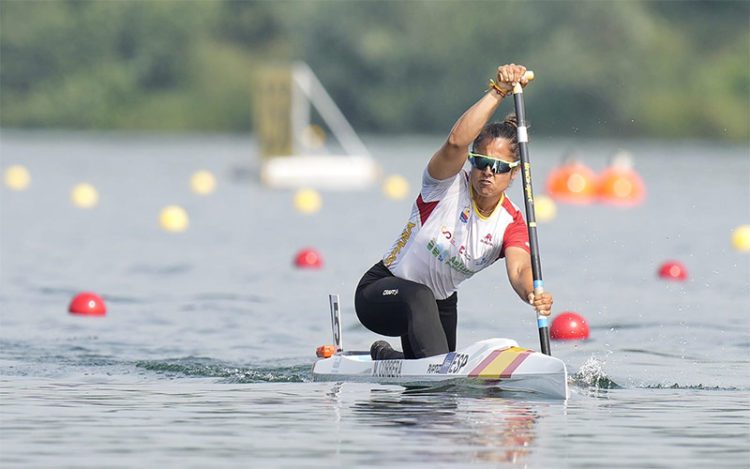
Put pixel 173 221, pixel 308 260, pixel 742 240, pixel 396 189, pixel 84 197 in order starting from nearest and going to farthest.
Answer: pixel 308 260 < pixel 742 240 < pixel 173 221 < pixel 84 197 < pixel 396 189

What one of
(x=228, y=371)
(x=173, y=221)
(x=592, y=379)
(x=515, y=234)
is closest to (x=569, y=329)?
(x=592, y=379)

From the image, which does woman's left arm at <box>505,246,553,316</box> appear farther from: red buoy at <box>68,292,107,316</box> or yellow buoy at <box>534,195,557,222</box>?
yellow buoy at <box>534,195,557,222</box>

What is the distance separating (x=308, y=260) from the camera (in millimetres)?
20172

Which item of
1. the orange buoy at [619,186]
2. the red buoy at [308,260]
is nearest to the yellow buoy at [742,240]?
the red buoy at [308,260]

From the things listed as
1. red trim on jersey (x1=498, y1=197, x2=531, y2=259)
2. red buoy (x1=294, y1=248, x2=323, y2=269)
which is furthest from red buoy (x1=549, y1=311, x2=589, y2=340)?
red buoy (x1=294, y1=248, x2=323, y2=269)

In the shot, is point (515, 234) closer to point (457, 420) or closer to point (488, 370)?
point (488, 370)

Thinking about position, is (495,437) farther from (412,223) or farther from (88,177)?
(88,177)

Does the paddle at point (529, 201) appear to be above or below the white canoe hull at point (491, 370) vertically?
above

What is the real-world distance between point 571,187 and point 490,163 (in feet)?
74.7

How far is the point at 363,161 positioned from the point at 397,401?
95.2 feet

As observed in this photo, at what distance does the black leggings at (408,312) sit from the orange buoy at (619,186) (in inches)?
864

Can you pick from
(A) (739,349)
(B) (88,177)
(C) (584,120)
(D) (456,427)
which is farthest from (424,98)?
(D) (456,427)

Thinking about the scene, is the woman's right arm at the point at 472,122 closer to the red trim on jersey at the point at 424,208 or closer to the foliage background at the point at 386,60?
the red trim on jersey at the point at 424,208

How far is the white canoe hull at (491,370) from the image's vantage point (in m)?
10.4
